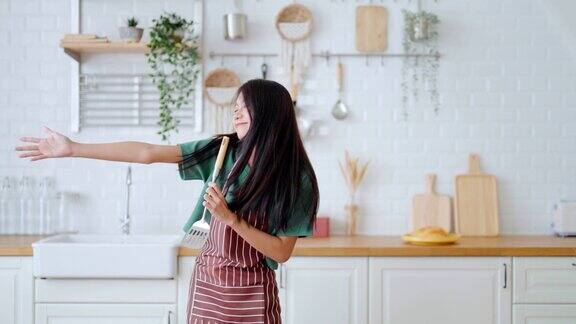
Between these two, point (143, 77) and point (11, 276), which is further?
point (143, 77)

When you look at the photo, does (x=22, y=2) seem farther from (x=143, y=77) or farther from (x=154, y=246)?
(x=154, y=246)

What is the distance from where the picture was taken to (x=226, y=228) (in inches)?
91.4

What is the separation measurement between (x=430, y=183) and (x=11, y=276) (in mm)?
2180

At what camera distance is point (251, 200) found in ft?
7.32

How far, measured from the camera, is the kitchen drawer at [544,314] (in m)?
3.71

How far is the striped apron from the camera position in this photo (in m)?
2.31

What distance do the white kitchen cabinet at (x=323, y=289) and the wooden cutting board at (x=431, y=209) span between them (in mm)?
701

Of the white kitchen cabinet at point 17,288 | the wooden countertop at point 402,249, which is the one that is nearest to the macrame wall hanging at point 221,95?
the wooden countertop at point 402,249

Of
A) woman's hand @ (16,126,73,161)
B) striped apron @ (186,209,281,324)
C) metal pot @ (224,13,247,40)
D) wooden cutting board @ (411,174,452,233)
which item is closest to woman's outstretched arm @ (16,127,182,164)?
woman's hand @ (16,126,73,161)

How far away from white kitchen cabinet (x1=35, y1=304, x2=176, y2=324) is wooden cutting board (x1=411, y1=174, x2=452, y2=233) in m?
1.43

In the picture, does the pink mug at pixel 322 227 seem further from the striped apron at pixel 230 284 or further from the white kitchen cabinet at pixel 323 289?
the striped apron at pixel 230 284

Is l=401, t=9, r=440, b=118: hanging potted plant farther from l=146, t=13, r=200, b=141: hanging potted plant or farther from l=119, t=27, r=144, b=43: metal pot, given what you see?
l=119, t=27, r=144, b=43: metal pot

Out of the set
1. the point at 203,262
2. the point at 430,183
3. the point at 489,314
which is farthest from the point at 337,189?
the point at 203,262

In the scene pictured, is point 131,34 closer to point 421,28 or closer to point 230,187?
point 421,28
